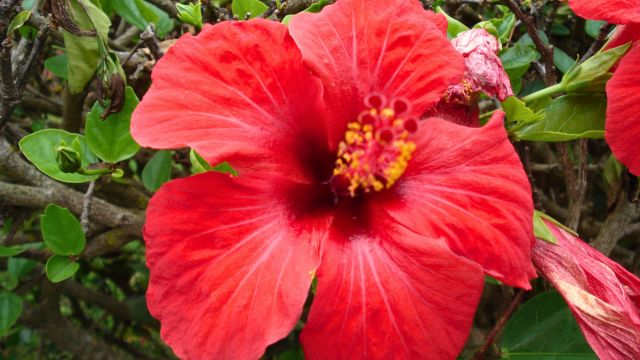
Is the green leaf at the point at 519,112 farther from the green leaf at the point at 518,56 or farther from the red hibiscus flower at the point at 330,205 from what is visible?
the green leaf at the point at 518,56

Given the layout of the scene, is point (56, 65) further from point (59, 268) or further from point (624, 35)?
point (624, 35)

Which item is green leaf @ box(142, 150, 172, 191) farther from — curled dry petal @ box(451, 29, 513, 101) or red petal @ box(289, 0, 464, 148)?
curled dry petal @ box(451, 29, 513, 101)

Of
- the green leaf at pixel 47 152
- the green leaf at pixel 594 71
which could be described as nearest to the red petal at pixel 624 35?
the green leaf at pixel 594 71

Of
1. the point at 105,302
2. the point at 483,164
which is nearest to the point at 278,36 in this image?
the point at 483,164

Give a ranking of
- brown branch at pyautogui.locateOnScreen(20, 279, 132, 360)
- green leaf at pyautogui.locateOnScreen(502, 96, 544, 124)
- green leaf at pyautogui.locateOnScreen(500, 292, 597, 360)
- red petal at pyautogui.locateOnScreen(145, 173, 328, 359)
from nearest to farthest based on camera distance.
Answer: red petal at pyautogui.locateOnScreen(145, 173, 328, 359) < green leaf at pyautogui.locateOnScreen(502, 96, 544, 124) < green leaf at pyautogui.locateOnScreen(500, 292, 597, 360) < brown branch at pyautogui.locateOnScreen(20, 279, 132, 360)

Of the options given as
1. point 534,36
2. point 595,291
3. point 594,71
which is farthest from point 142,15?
point 595,291

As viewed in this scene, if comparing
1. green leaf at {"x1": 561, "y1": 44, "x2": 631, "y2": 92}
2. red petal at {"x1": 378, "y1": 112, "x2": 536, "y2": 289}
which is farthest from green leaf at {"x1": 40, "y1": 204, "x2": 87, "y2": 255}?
green leaf at {"x1": 561, "y1": 44, "x2": 631, "y2": 92}
